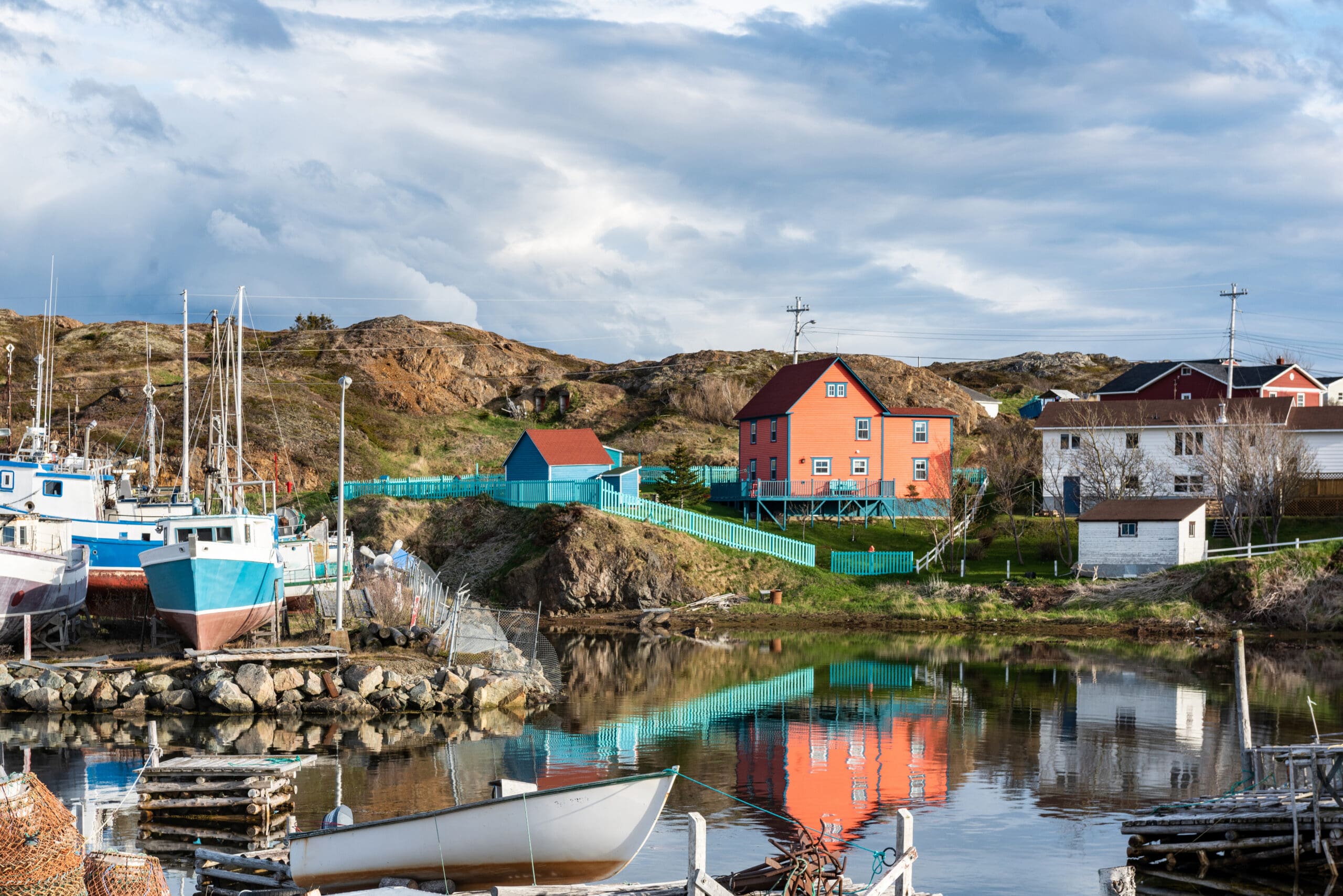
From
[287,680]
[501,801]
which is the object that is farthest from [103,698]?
[501,801]

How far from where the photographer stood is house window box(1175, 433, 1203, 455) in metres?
62.5

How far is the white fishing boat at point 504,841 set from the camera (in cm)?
1603

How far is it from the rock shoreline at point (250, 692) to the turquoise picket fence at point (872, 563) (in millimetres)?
25205

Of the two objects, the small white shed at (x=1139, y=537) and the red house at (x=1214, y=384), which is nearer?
the small white shed at (x=1139, y=537)

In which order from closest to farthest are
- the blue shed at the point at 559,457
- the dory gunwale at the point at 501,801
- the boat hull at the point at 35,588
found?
A: 1. the dory gunwale at the point at 501,801
2. the boat hull at the point at 35,588
3. the blue shed at the point at 559,457

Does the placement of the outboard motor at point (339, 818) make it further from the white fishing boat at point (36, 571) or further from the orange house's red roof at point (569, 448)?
the orange house's red roof at point (569, 448)

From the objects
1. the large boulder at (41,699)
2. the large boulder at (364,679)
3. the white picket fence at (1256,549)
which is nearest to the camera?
the large boulder at (41,699)

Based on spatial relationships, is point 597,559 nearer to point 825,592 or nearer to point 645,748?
point 825,592

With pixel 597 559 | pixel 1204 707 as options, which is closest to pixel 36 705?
pixel 597 559

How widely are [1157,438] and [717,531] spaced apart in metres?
24.7

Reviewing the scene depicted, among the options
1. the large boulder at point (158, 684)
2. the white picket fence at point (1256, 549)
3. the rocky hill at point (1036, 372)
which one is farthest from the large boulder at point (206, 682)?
the rocky hill at point (1036, 372)

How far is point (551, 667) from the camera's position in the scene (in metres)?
38.0

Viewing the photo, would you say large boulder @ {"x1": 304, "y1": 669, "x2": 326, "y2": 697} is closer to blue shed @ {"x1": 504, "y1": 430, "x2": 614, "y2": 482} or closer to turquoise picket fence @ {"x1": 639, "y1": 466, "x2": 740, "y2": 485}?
blue shed @ {"x1": 504, "y1": 430, "x2": 614, "y2": 482}

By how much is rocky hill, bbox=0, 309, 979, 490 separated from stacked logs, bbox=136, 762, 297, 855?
1954 inches
